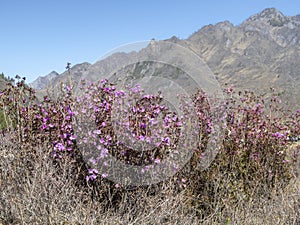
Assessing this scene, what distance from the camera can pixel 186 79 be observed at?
497 centimetres

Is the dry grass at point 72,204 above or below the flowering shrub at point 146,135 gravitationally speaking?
below

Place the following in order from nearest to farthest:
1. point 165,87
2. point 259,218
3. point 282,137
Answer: point 259,218, point 165,87, point 282,137

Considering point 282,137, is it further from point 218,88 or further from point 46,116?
point 46,116

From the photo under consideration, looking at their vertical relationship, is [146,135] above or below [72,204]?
above

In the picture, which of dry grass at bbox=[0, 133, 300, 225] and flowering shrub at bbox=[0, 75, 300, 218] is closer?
dry grass at bbox=[0, 133, 300, 225]

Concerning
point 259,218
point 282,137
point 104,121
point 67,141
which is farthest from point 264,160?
point 67,141

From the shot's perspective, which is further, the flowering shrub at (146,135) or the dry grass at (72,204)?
the flowering shrub at (146,135)

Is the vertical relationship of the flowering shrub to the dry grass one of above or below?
above

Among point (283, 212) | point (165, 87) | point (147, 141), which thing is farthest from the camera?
point (165, 87)

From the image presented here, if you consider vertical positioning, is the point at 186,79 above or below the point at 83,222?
above

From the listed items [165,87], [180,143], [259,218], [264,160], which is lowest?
[259,218]

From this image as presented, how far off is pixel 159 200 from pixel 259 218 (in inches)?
49.9

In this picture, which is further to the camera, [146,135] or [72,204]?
[72,204]

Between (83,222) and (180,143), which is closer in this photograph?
(83,222)
